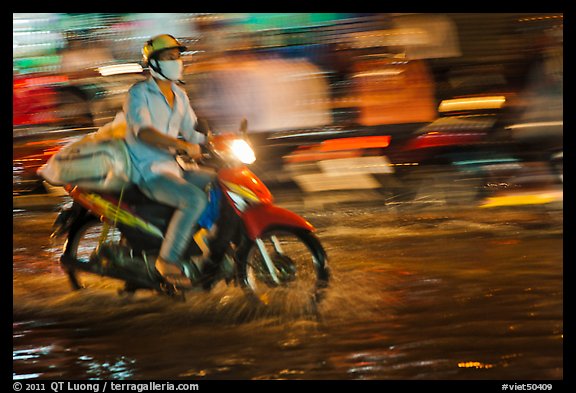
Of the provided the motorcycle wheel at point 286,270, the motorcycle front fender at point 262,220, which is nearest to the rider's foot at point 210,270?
the motorcycle wheel at point 286,270

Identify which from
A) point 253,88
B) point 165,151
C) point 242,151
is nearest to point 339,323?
point 242,151

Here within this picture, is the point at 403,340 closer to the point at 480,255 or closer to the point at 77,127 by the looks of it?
the point at 480,255

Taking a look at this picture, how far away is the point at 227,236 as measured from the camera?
5.18 m

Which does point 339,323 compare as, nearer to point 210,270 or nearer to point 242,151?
point 210,270

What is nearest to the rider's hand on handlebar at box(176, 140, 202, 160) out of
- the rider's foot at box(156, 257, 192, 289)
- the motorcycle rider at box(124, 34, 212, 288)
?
the motorcycle rider at box(124, 34, 212, 288)

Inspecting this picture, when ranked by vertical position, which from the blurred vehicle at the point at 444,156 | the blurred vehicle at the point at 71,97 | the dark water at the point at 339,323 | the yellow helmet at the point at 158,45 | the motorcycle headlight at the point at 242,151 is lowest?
the dark water at the point at 339,323

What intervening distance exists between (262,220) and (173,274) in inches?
28.5

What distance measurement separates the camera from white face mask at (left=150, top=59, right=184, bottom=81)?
5113 mm

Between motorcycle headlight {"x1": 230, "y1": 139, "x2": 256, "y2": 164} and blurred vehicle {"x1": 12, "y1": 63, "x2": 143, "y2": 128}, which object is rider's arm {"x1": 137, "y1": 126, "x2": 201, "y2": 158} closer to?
motorcycle headlight {"x1": 230, "y1": 139, "x2": 256, "y2": 164}

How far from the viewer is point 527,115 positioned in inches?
275

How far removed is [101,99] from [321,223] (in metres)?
2.24

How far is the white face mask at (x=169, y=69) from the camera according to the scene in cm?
511

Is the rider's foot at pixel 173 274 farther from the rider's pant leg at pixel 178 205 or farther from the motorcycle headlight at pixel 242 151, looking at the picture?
the motorcycle headlight at pixel 242 151
